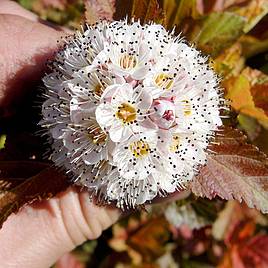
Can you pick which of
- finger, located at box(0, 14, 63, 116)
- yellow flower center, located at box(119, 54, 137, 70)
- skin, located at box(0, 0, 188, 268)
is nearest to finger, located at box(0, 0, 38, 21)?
skin, located at box(0, 0, 188, 268)

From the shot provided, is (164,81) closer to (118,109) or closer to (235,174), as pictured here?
(118,109)

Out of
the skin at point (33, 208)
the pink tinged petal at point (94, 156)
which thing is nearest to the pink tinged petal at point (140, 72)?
the pink tinged petal at point (94, 156)

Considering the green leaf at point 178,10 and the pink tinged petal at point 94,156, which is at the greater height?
the green leaf at point 178,10

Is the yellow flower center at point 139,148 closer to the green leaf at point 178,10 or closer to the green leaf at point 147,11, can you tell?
the green leaf at point 147,11

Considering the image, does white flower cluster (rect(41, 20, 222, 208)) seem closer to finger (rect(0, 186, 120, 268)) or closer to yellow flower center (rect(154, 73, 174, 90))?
yellow flower center (rect(154, 73, 174, 90))

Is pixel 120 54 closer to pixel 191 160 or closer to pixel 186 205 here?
pixel 191 160

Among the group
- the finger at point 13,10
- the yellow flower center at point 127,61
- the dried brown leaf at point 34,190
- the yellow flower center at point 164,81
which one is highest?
the yellow flower center at point 164,81
